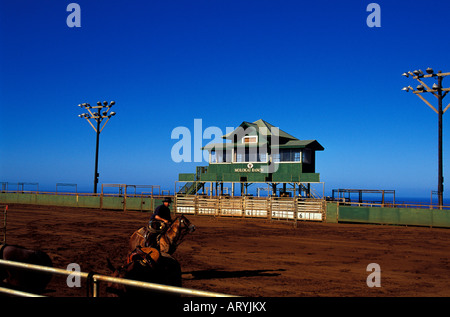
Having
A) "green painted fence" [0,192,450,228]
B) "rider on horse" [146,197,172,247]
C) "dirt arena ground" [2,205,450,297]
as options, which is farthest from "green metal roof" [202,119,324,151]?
"rider on horse" [146,197,172,247]

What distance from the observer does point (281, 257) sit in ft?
50.2

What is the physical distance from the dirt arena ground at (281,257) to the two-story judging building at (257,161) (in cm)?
1506

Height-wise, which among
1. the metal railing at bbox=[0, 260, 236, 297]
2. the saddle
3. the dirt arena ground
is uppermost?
the metal railing at bbox=[0, 260, 236, 297]

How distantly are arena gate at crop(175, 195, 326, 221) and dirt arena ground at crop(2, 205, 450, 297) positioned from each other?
24.2 ft

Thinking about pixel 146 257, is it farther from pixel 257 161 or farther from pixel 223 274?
pixel 257 161

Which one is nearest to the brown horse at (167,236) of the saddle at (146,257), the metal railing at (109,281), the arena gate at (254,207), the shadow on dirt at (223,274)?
the shadow on dirt at (223,274)

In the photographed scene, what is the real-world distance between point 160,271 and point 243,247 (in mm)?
12002

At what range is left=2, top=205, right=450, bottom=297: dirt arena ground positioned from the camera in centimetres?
1028

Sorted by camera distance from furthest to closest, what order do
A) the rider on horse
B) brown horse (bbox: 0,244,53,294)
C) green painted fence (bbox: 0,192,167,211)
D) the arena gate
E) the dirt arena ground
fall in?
green painted fence (bbox: 0,192,167,211)
the arena gate
the rider on horse
the dirt arena ground
brown horse (bbox: 0,244,53,294)

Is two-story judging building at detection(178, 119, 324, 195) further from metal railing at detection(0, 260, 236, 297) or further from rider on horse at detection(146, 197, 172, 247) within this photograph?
metal railing at detection(0, 260, 236, 297)

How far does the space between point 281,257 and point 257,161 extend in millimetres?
27138

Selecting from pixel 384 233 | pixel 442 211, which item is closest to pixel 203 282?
pixel 384 233

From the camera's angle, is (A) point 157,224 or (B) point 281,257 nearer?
(A) point 157,224

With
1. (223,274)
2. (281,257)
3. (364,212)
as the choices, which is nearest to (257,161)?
(364,212)
